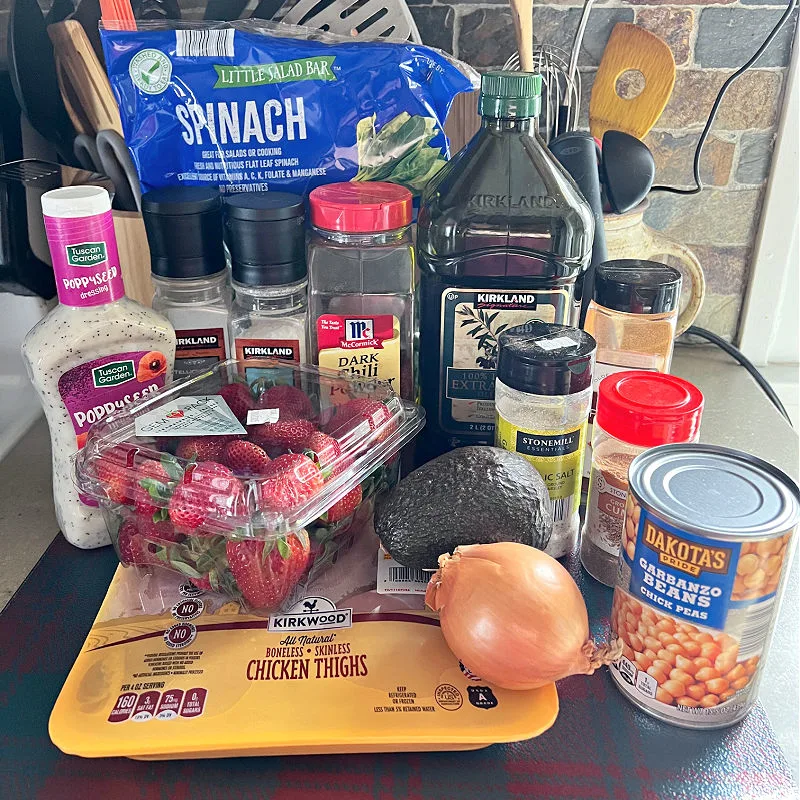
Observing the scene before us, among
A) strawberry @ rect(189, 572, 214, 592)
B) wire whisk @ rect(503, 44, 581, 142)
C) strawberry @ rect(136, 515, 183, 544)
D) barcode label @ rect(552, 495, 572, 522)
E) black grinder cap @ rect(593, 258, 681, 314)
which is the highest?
wire whisk @ rect(503, 44, 581, 142)

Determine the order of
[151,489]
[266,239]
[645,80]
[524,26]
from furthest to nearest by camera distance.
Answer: [645,80] < [524,26] < [266,239] < [151,489]

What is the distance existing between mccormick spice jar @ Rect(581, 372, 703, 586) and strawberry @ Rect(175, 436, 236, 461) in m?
0.31

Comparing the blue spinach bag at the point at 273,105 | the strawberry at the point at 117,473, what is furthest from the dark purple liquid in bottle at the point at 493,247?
the strawberry at the point at 117,473

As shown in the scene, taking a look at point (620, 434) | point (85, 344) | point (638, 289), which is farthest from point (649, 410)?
point (85, 344)

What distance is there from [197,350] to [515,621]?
1.38 feet

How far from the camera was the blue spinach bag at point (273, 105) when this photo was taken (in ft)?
2.60

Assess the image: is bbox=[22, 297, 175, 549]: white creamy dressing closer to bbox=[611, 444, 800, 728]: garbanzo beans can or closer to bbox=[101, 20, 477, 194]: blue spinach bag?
bbox=[101, 20, 477, 194]: blue spinach bag

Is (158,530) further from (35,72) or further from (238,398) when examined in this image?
(35,72)

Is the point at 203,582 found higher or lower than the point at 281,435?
lower

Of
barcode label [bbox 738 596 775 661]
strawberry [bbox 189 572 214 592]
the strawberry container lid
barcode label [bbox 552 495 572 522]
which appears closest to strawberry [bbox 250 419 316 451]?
the strawberry container lid

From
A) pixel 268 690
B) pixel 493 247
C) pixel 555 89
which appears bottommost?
pixel 268 690

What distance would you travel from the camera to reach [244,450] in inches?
24.8

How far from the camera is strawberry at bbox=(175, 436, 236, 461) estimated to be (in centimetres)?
64

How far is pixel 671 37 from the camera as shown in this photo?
983mm
